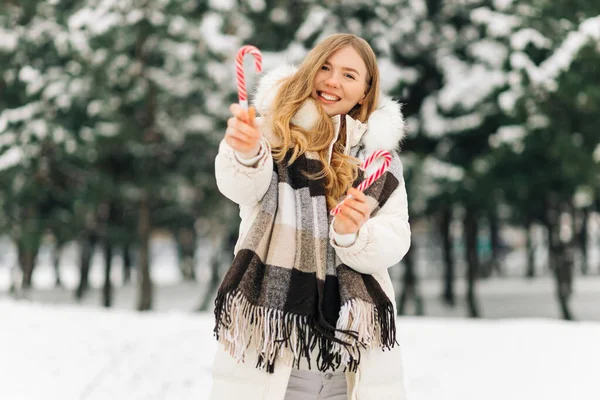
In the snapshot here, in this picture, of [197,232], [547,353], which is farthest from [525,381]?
[197,232]

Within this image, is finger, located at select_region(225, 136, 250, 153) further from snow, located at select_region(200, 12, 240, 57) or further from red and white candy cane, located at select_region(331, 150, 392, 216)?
snow, located at select_region(200, 12, 240, 57)

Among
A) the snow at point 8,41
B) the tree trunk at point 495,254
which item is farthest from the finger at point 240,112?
the tree trunk at point 495,254

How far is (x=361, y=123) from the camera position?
224cm

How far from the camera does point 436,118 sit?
1090 centimetres

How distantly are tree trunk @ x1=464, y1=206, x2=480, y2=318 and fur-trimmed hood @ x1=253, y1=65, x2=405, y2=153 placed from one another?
10.6 metres

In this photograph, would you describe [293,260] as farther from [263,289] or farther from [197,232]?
[197,232]

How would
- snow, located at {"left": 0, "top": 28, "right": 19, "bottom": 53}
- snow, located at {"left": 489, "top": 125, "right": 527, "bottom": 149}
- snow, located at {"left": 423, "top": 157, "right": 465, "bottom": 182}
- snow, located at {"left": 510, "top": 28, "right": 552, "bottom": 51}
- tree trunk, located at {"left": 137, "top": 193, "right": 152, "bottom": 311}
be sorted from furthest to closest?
tree trunk, located at {"left": 137, "top": 193, "right": 152, "bottom": 311}
snow, located at {"left": 0, "top": 28, "right": 19, "bottom": 53}
snow, located at {"left": 423, "top": 157, "right": 465, "bottom": 182}
snow, located at {"left": 489, "top": 125, "right": 527, "bottom": 149}
snow, located at {"left": 510, "top": 28, "right": 552, "bottom": 51}

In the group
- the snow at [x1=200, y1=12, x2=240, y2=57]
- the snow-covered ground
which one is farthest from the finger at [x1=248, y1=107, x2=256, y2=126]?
the snow at [x1=200, y1=12, x2=240, y2=57]

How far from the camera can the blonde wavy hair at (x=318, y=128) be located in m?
2.11

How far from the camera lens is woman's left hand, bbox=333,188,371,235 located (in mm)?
1909

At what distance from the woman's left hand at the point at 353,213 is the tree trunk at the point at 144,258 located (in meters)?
10.7

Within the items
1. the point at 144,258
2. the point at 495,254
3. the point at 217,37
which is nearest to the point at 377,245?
the point at 217,37

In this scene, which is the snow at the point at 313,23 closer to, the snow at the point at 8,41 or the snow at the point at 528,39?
the snow at the point at 528,39

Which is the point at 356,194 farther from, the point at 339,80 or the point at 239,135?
the point at 339,80
